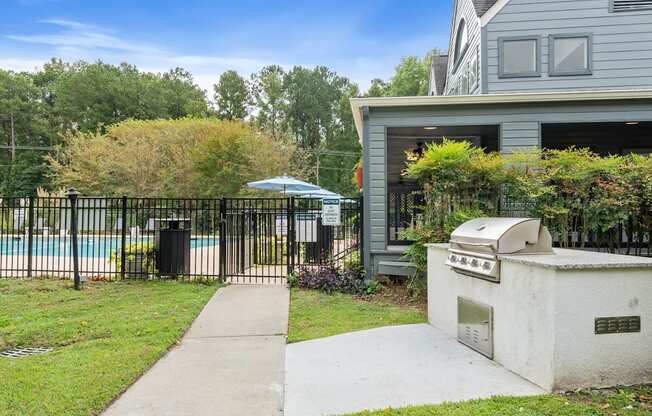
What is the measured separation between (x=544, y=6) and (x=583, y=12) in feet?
2.96

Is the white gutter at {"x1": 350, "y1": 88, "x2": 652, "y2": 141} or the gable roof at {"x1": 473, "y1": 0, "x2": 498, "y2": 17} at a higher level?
the gable roof at {"x1": 473, "y1": 0, "x2": 498, "y2": 17}

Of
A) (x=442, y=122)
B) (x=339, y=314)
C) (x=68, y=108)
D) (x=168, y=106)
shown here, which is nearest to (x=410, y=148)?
(x=442, y=122)

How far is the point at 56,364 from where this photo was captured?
415 centimetres

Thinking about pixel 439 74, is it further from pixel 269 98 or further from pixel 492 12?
pixel 269 98

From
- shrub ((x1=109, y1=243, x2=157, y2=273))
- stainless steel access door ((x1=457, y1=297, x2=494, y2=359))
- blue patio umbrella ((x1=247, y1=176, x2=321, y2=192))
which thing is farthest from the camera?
blue patio umbrella ((x1=247, y1=176, x2=321, y2=192))

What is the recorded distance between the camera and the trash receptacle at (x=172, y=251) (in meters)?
8.61

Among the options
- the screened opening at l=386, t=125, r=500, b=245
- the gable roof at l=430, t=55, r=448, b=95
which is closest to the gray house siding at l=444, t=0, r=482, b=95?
the gable roof at l=430, t=55, r=448, b=95

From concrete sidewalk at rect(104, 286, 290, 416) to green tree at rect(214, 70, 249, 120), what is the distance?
37.1 m

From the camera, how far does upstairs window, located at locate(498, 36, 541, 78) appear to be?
10.9 metres

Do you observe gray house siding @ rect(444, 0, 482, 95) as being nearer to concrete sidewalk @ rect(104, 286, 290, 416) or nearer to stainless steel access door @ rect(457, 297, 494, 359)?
stainless steel access door @ rect(457, 297, 494, 359)

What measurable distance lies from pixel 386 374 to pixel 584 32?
10.6 meters

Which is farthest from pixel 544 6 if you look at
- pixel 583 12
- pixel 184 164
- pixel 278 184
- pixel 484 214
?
pixel 184 164

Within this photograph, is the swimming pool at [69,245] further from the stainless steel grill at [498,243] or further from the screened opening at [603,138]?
the screened opening at [603,138]

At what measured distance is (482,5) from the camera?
37.8 feet
